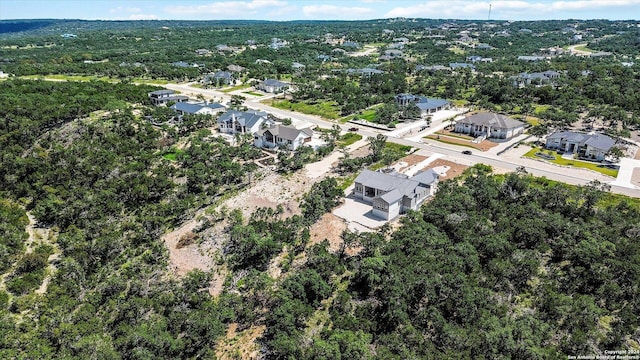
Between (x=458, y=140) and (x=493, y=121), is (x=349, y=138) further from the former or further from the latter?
(x=493, y=121)

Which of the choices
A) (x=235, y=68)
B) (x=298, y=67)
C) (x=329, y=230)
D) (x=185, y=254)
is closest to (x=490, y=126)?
(x=329, y=230)

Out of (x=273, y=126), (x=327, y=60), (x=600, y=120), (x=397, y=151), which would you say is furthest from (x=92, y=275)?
(x=327, y=60)

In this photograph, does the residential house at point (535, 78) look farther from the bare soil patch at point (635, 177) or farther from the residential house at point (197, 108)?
the residential house at point (197, 108)

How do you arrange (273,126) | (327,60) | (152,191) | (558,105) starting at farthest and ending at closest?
(327,60) → (558,105) → (273,126) → (152,191)

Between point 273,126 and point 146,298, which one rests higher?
point 273,126

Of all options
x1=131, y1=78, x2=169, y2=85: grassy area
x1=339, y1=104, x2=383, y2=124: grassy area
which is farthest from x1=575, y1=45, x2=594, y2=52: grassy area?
x1=131, y1=78, x2=169, y2=85: grassy area

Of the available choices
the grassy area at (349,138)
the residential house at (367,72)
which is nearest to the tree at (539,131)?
the grassy area at (349,138)

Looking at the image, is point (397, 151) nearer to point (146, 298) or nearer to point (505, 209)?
point (505, 209)

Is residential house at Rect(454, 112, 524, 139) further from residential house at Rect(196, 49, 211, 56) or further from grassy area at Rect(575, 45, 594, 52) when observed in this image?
grassy area at Rect(575, 45, 594, 52)
